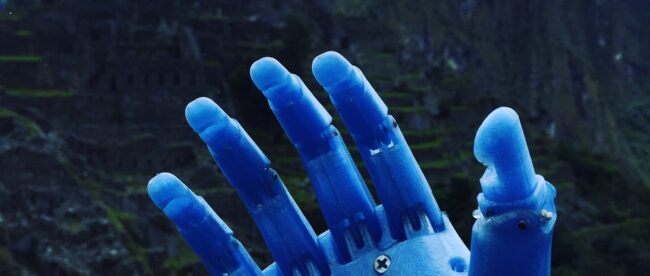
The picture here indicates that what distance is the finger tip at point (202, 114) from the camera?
3.63 metres

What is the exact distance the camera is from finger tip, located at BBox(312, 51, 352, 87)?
3.51 m

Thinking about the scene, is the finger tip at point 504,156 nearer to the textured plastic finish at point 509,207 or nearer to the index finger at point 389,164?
the textured plastic finish at point 509,207

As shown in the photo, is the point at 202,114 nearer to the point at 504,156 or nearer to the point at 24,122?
the point at 504,156

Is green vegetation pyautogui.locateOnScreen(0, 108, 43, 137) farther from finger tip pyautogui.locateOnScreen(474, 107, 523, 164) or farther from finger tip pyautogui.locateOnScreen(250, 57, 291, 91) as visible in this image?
finger tip pyautogui.locateOnScreen(474, 107, 523, 164)

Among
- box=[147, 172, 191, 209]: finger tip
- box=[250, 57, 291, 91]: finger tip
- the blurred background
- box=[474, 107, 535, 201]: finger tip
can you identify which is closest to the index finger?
box=[250, 57, 291, 91]: finger tip

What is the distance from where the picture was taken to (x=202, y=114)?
3658 mm

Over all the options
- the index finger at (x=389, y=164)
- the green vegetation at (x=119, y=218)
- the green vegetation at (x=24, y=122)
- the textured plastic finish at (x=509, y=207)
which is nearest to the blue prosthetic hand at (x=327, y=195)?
Answer: the index finger at (x=389, y=164)

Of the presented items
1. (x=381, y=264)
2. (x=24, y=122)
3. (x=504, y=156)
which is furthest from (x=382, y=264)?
(x=24, y=122)

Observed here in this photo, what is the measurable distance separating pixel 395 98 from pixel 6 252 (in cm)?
1176

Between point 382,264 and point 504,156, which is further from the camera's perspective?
point 382,264

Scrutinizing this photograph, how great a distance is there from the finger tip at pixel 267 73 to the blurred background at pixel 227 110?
6138 mm

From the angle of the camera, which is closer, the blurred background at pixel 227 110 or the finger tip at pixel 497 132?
the finger tip at pixel 497 132

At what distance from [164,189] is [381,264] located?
715 mm

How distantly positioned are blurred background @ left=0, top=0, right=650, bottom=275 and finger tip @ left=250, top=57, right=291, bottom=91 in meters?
6.14
